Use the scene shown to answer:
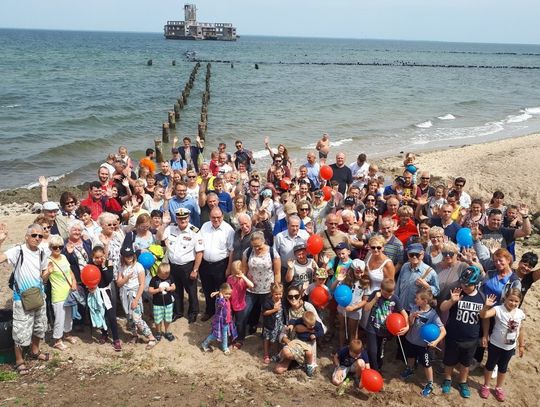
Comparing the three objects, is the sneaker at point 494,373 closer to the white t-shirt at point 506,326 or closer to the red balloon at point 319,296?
the white t-shirt at point 506,326

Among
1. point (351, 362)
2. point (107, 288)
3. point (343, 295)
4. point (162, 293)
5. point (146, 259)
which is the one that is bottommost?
point (351, 362)

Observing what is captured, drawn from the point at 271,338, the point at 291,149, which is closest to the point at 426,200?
the point at 271,338

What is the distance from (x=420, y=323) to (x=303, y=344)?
1.52 meters

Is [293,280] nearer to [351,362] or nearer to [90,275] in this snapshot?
[351,362]

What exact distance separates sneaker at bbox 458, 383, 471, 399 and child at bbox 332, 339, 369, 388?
1.21 metres

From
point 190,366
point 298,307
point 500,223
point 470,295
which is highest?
point 500,223

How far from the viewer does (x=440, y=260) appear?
6.20 meters

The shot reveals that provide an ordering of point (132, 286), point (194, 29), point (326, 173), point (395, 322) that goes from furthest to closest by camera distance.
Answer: point (194, 29) < point (326, 173) < point (132, 286) < point (395, 322)

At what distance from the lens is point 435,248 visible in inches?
248

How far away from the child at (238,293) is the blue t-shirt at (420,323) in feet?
7.16

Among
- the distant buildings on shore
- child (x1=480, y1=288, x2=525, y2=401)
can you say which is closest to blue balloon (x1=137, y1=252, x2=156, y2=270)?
child (x1=480, y1=288, x2=525, y2=401)

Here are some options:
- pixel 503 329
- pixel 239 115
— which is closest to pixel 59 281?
pixel 503 329

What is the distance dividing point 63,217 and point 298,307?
3.88 meters

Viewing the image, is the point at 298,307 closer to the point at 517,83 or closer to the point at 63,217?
the point at 63,217
